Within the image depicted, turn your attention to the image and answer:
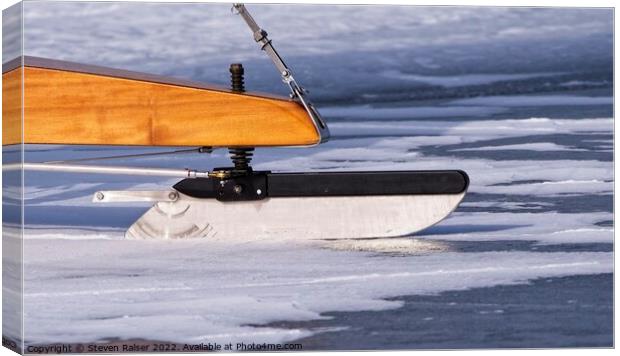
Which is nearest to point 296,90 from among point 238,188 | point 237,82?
point 237,82

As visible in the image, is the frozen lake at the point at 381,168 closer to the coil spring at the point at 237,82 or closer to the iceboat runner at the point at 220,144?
the iceboat runner at the point at 220,144

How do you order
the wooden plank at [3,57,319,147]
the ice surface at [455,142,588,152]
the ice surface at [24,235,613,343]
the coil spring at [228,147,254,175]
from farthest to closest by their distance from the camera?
the ice surface at [455,142,588,152] < the coil spring at [228,147,254,175] < the wooden plank at [3,57,319,147] < the ice surface at [24,235,613,343]

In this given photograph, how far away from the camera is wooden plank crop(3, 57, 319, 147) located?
11.0 ft

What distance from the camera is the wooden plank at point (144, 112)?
3367 millimetres

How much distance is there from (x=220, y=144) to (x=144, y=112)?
17cm

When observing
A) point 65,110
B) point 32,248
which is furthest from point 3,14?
point 32,248

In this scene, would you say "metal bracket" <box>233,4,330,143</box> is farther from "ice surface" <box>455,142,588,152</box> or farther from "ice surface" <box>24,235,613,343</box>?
"ice surface" <box>455,142,588,152</box>

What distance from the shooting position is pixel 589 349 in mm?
3041

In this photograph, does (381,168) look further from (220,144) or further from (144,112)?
(144,112)

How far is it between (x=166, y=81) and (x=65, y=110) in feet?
0.72

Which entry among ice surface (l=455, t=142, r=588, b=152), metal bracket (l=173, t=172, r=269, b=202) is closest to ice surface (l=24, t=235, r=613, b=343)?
metal bracket (l=173, t=172, r=269, b=202)

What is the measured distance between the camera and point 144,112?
3428 millimetres

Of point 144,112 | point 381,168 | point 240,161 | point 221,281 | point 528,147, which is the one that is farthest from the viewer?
point 528,147

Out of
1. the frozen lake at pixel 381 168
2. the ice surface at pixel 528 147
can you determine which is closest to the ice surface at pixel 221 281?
the frozen lake at pixel 381 168
